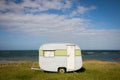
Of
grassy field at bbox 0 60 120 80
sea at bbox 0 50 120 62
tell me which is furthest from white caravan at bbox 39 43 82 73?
sea at bbox 0 50 120 62

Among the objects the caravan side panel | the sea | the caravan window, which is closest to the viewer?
the caravan side panel

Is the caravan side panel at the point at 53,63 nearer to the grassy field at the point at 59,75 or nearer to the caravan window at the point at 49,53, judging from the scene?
the caravan window at the point at 49,53

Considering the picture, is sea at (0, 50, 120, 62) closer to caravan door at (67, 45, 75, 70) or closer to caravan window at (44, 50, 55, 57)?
caravan window at (44, 50, 55, 57)

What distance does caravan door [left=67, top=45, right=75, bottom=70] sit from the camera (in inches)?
772

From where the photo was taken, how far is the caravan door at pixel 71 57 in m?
19.6

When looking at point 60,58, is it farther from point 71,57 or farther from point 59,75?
point 59,75

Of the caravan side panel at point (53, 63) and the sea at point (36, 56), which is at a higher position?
the caravan side panel at point (53, 63)

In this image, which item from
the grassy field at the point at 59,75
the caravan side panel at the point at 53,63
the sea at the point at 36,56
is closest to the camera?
the grassy field at the point at 59,75

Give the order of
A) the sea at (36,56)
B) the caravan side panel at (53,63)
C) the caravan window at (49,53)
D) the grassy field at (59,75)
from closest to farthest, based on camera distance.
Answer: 1. the grassy field at (59,75)
2. the caravan side panel at (53,63)
3. the caravan window at (49,53)
4. the sea at (36,56)

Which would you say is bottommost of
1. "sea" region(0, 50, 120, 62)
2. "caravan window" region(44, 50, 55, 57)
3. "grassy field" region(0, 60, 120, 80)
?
"sea" region(0, 50, 120, 62)

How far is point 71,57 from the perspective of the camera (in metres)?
19.8

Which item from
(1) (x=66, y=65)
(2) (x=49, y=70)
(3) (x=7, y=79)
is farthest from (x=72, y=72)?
(3) (x=7, y=79)

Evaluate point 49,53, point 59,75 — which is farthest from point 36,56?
point 59,75

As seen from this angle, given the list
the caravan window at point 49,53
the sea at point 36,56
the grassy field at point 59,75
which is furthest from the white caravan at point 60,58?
the sea at point 36,56
